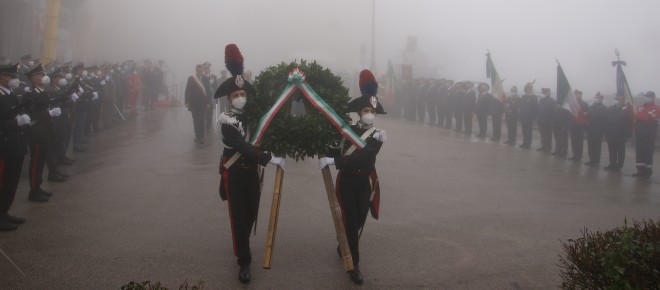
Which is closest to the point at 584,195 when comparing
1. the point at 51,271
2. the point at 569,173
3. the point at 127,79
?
the point at 569,173

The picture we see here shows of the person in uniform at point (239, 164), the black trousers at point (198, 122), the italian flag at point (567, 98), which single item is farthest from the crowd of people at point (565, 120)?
the person in uniform at point (239, 164)

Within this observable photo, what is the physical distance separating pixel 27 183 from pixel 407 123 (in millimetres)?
15461

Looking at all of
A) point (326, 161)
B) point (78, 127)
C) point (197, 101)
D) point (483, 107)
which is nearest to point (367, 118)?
point (326, 161)

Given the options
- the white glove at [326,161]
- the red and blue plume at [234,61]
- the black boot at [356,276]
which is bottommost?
the black boot at [356,276]

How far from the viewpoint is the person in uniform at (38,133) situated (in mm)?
7215

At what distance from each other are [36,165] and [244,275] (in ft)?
13.8

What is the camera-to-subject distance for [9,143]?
20.3ft

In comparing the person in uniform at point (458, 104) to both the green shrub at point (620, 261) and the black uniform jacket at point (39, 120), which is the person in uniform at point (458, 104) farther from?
the green shrub at point (620, 261)

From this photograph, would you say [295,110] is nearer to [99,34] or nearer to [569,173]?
[569,173]

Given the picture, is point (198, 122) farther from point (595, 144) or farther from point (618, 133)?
point (618, 133)

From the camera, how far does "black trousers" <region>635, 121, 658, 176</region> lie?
36.7 ft

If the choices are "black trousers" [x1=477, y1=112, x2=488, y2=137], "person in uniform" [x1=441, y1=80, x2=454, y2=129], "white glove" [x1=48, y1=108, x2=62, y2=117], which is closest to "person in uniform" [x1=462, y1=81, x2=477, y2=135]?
"black trousers" [x1=477, y1=112, x2=488, y2=137]

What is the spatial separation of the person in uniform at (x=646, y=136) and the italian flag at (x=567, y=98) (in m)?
1.47

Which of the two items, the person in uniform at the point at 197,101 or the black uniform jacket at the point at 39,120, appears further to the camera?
the person in uniform at the point at 197,101
